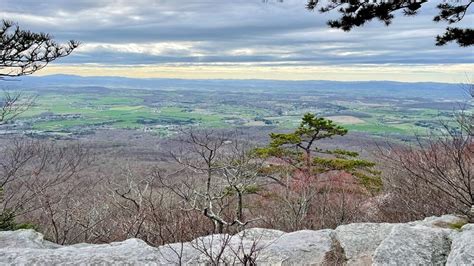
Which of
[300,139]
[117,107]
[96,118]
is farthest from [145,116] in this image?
[300,139]

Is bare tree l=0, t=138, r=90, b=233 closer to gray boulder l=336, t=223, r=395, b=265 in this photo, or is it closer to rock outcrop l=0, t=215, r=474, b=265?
rock outcrop l=0, t=215, r=474, b=265

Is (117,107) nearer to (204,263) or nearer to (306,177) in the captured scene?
(306,177)

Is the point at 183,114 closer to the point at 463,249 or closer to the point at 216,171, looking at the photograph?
A: the point at 216,171

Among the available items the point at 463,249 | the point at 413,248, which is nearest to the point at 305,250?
the point at 413,248

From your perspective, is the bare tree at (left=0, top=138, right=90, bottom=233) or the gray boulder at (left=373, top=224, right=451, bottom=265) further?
the bare tree at (left=0, top=138, right=90, bottom=233)

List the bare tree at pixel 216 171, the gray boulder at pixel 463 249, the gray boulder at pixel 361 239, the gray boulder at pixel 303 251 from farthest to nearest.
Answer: the bare tree at pixel 216 171
the gray boulder at pixel 361 239
the gray boulder at pixel 303 251
the gray boulder at pixel 463 249

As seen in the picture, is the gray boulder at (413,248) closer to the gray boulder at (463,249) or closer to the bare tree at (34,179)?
the gray boulder at (463,249)

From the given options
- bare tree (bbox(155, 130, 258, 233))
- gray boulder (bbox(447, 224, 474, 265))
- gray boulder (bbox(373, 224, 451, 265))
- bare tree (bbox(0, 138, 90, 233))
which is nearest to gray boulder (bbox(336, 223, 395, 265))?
gray boulder (bbox(373, 224, 451, 265))

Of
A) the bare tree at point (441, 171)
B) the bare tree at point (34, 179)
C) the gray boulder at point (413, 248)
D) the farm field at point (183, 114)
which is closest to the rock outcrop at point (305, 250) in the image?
the gray boulder at point (413, 248)
